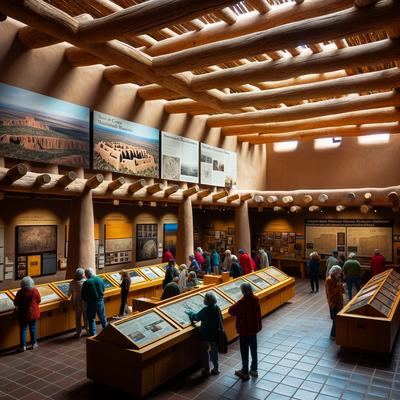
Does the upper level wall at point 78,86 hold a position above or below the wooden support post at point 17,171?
above

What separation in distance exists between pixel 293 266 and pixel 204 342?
42.5ft

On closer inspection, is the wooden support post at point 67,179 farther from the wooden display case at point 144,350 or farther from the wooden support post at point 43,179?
the wooden display case at point 144,350

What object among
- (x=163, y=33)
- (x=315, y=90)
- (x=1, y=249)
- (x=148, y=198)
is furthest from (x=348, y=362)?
(x=1, y=249)

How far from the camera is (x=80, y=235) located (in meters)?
10.6

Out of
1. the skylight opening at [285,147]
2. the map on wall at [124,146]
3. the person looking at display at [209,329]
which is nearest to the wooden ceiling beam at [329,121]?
the skylight opening at [285,147]

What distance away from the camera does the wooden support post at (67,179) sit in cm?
947

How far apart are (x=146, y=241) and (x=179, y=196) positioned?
3882 mm

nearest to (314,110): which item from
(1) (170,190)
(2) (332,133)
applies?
(2) (332,133)

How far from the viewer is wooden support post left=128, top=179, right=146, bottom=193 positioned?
1134cm

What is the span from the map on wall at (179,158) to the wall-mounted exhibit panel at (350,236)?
6.90 meters

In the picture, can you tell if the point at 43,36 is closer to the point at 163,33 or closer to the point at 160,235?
the point at 163,33

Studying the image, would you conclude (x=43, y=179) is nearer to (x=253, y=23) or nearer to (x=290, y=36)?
(x=253, y=23)

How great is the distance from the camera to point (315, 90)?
1019 cm

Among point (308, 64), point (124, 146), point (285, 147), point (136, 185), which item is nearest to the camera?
point (308, 64)
